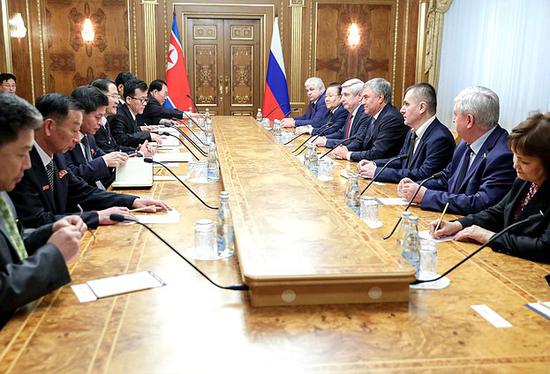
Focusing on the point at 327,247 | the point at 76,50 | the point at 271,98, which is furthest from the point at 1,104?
the point at 76,50

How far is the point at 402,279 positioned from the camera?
1.60 m

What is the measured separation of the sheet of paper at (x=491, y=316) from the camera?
1507 millimetres

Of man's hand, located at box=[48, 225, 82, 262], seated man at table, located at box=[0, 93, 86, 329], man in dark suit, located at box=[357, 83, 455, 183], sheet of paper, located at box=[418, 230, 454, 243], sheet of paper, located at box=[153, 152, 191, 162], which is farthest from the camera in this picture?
sheet of paper, located at box=[153, 152, 191, 162]

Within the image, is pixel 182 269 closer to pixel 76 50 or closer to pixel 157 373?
pixel 157 373

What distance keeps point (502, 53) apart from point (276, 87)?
10.4 feet

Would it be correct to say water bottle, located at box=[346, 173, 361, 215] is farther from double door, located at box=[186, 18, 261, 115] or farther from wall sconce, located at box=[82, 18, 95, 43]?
wall sconce, located at box=[82, 18, 95, 43]

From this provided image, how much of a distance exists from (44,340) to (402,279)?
938 millimetres

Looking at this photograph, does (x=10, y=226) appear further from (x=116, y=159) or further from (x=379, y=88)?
(x=379, y=88)

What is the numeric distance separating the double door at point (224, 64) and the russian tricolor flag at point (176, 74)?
2.30ft

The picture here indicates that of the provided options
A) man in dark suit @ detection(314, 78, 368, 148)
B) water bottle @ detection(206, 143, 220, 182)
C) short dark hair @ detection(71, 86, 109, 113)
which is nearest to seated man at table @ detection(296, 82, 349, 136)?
man in dark suit @ detection(314, 78, 368, 148)

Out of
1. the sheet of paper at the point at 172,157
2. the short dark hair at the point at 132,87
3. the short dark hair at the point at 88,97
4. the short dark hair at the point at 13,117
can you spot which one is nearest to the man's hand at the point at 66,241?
the short dark hair at the point at 13,117

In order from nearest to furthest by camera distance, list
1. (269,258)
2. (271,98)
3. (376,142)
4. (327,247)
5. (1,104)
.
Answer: (1,104), (269,258), (327,247), (376,142), (271,98)

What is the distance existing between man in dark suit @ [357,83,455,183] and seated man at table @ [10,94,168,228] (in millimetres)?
1542

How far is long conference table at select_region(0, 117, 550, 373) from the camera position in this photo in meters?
1.30
